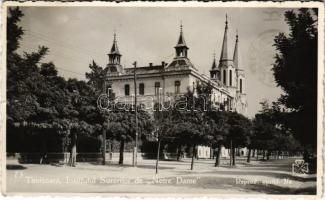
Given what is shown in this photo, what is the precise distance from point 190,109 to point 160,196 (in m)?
3.90

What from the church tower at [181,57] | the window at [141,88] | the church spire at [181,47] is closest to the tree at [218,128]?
the church tower at [181,57]

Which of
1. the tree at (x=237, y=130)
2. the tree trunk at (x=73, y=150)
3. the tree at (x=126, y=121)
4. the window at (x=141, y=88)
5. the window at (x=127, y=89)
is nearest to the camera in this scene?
the window at (x=127, y=89)

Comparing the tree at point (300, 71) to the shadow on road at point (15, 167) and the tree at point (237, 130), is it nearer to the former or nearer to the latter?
the tree at point (237, 130)

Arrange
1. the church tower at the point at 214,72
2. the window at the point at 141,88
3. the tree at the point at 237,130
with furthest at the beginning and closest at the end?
the tree at the point at 237,130 → the window at the point at 141,88 → the church tower at the point at 214,72

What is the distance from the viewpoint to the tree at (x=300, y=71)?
13.8 m

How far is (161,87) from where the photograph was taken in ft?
60.7

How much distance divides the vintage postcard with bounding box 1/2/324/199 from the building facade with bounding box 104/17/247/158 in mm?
59

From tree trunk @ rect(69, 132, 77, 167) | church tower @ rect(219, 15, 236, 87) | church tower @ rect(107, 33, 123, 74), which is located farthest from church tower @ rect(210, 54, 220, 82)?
tree trunk @ rect(69, 132, 77, 167)

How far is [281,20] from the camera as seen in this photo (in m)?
14.2

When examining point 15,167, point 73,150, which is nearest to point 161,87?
point 73,150

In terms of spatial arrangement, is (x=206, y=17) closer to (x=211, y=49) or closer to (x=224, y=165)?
(x=211, y=49)

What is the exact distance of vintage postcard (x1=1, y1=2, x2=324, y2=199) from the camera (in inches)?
540

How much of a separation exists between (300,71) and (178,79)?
5.31 metres

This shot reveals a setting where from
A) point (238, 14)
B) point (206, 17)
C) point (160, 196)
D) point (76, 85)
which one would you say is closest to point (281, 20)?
point (238, 14)
